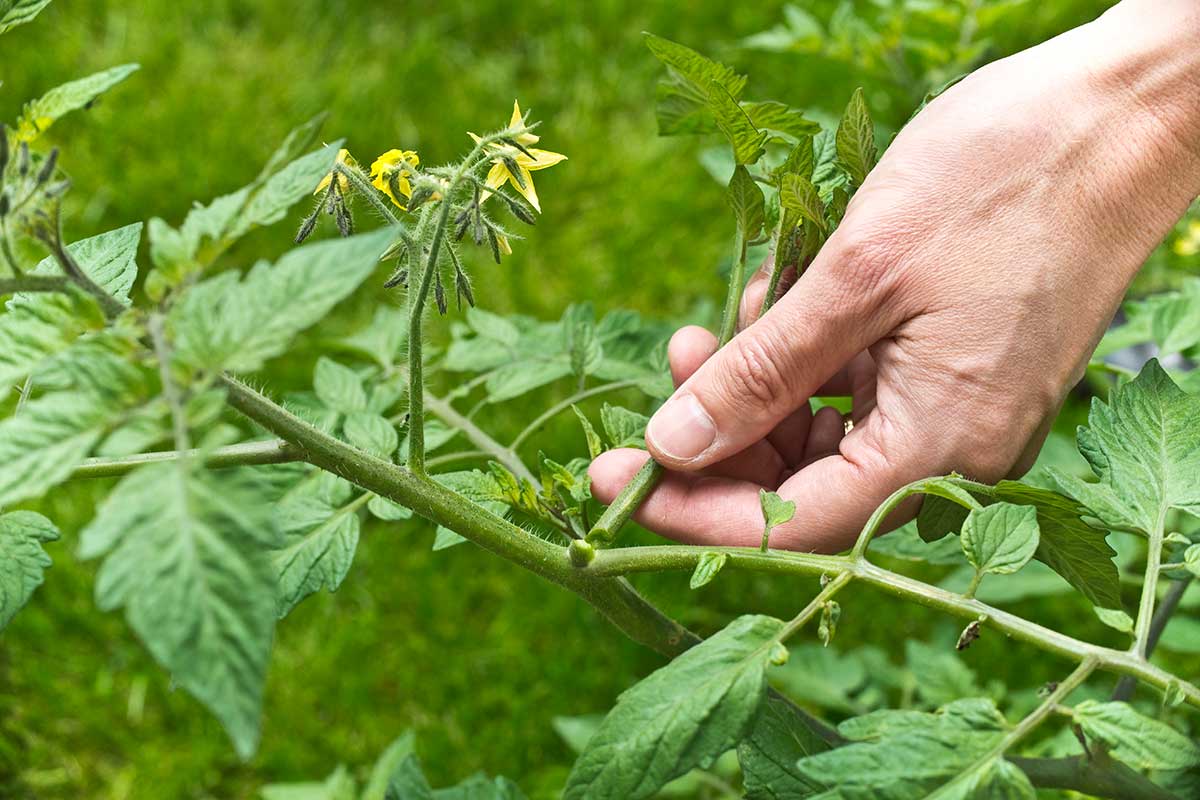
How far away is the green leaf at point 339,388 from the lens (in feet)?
5.81

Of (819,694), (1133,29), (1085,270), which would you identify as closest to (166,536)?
(1085,270)

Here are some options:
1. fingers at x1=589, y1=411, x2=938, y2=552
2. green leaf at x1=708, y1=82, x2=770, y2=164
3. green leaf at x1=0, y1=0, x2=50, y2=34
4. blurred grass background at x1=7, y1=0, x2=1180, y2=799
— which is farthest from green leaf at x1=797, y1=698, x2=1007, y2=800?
blurred grass background at x1=7, y1=0, x2=1180, y2=799

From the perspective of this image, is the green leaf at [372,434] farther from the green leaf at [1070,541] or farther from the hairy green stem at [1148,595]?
the hairy green stem at [1148,595]

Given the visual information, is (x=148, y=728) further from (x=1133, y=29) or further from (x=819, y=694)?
(x=1133, y=29)

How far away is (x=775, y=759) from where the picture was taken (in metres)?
1.24

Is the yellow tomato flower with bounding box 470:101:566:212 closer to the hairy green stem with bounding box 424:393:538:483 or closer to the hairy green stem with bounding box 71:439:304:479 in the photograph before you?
the hairy green stem with bounding box 71:439:304:479

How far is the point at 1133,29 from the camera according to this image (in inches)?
59.9

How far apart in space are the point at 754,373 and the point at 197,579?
2.72ft

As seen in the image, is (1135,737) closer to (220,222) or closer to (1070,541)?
(1070,541)

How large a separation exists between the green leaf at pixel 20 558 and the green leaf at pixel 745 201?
868 mm

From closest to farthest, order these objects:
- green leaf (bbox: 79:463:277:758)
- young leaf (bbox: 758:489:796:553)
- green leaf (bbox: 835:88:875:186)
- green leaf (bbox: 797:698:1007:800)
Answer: green leaf (bbox: 79:463:277:758) < green leaf (bbox: 797:698:1007:800) < young leaf (bbox: 758:489:796:553) < green leaf (bbox: 835:88:875:186)

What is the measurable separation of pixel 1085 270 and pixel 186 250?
1.09 m

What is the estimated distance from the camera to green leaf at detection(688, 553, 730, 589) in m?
1.17

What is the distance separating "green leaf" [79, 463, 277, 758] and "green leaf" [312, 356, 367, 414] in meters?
0.93
